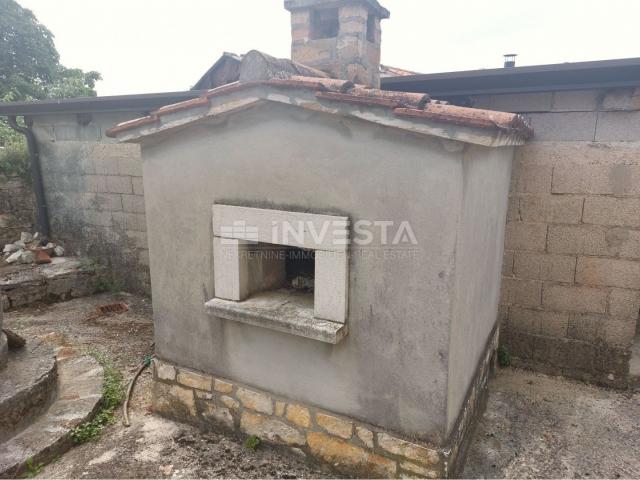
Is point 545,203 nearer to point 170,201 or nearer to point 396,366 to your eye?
point 396,366

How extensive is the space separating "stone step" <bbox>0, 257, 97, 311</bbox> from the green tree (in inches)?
486

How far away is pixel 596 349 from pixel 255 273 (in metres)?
3.53

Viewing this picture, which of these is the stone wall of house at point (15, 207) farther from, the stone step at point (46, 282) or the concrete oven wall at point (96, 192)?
the stone step at point (46, 282)

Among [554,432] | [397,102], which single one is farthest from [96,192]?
[554,432]

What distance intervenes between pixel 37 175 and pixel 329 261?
696cm

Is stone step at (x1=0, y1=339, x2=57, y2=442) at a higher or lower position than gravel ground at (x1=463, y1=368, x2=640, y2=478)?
higher

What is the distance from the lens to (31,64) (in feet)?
61.8

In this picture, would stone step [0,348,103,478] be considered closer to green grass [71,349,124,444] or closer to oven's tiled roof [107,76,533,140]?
green grass [71,349,124,444]

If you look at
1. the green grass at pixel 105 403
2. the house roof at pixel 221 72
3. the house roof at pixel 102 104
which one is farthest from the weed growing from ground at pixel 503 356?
the house roof at pixel 221 72

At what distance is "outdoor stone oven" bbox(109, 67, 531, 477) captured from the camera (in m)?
2.65

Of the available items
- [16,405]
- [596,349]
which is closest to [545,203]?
[596,349]

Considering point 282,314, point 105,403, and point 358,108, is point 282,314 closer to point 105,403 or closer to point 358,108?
point 358,108

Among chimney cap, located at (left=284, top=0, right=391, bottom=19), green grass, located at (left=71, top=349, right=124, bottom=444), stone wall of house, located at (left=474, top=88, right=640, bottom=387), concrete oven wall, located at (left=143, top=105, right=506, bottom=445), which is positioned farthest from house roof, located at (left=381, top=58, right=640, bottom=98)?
green grass, located at (left=71, top=349, right=124, bottom=444)

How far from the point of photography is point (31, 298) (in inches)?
259
